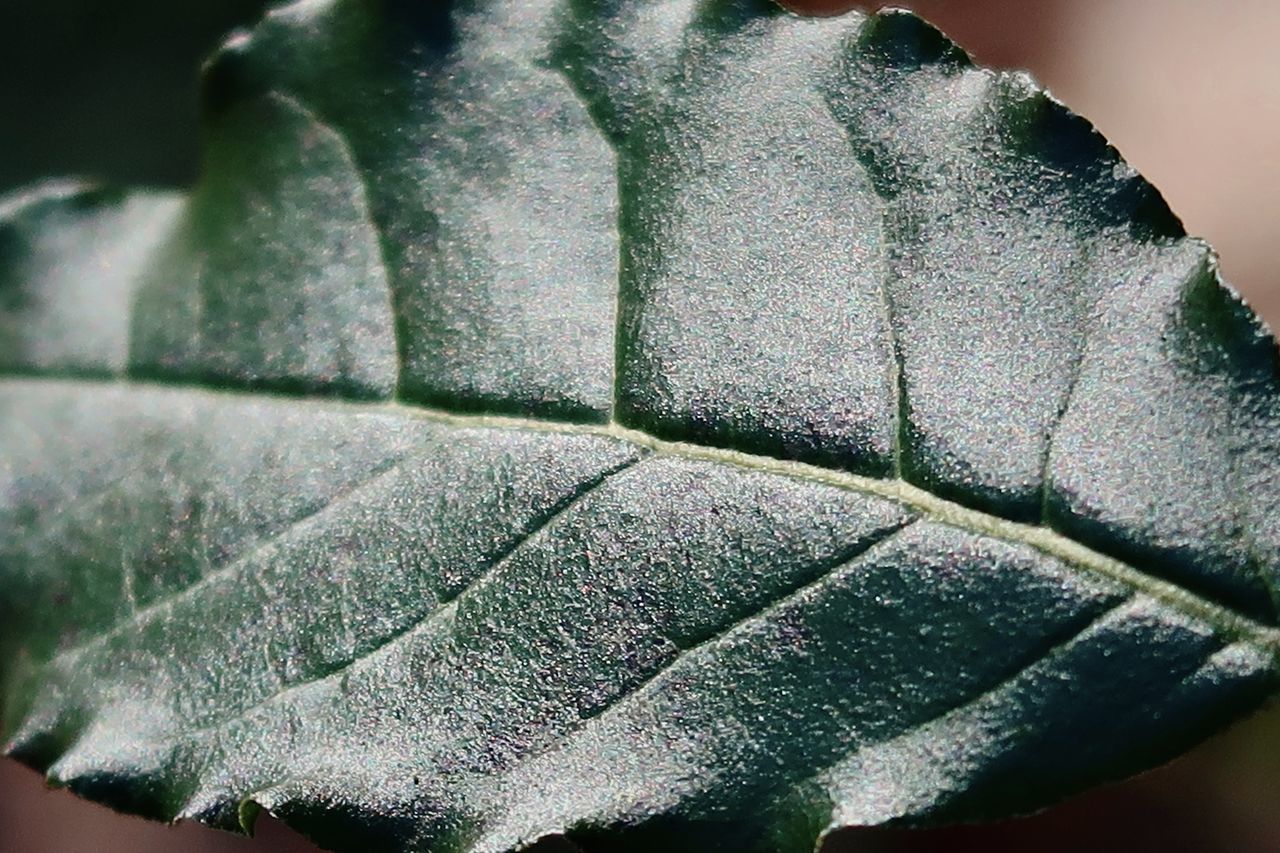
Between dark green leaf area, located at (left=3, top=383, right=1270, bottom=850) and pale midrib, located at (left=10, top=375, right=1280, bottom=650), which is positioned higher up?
pale midrib, located at (left=10, top=375, right=1280, bottom=650)

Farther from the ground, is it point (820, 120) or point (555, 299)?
point (820, 120)

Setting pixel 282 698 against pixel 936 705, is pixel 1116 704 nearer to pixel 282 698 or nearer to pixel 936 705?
pixel 936 705

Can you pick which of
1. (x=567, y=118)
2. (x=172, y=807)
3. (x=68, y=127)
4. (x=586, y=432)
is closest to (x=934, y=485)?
(x=586, y=432)

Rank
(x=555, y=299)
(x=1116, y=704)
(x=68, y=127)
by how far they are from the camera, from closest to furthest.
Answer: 1. (x=1116, y=704)
2. (x=555, y=299)
3. (x=68, y=127)

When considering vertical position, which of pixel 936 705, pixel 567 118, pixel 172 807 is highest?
pixel 567 118

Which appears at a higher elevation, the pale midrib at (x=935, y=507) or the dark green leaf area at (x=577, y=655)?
the pale midrib at (x=935, y=507)
